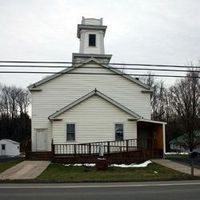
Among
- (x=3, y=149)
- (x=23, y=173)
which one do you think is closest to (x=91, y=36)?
(x=23, y=173)

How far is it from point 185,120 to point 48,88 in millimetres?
20312

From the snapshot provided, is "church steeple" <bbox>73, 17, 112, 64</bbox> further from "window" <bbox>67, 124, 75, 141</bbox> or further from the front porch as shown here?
the front porch

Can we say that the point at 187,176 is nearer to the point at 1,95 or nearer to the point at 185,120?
the point at 185,120

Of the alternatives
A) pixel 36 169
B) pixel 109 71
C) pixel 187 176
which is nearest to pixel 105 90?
pixel 109 71

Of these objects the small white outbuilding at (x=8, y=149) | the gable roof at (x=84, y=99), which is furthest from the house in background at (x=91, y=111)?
the small white outbuilding at (x=8, y=149)

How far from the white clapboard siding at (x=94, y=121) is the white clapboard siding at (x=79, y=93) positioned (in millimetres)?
2930

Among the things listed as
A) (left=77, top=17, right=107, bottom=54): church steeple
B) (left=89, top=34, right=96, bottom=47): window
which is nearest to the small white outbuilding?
(left=77, top=17, right=107, bottom=54): church steeple

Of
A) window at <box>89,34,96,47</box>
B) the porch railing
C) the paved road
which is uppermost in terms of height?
window at <box>89,34,96,47</box>

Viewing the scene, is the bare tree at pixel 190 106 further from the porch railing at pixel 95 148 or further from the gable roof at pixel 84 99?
the porch railing at pixel 95 148

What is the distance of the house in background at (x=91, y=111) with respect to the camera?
3173 cm

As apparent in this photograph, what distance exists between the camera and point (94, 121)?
32219 mm

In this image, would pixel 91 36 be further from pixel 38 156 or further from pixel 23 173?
pixel 23 173

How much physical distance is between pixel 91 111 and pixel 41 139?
543 cm

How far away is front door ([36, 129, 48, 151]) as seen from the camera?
34.4 meters
